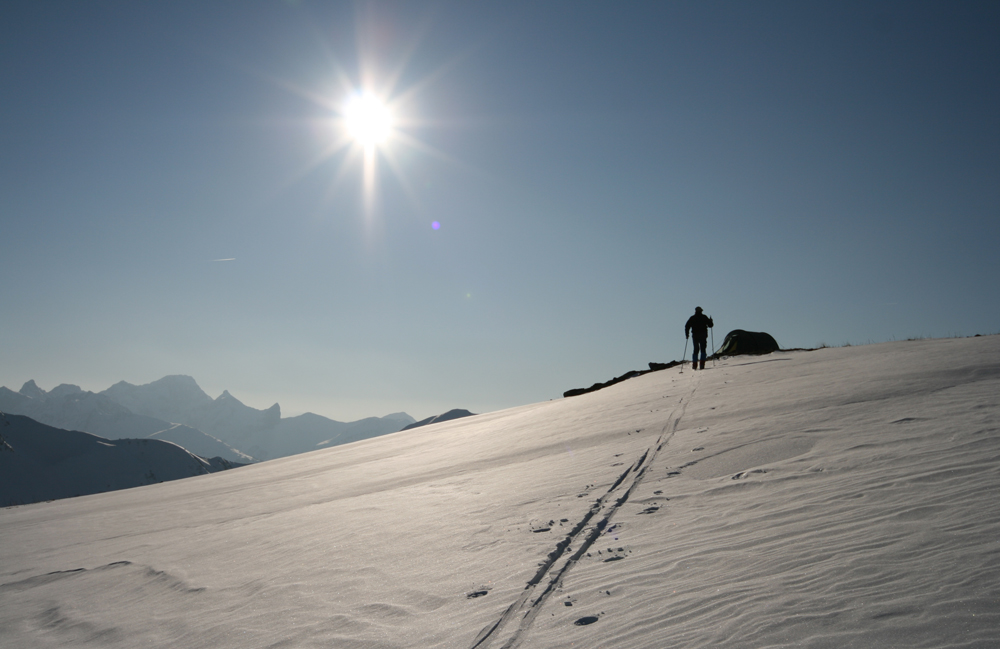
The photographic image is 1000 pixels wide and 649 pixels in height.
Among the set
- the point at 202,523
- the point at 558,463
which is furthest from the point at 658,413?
the point at 202,523

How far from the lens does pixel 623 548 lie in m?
A: 3.84

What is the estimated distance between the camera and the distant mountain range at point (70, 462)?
456 ft

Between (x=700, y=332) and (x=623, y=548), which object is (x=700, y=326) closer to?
(x=700, y=332)

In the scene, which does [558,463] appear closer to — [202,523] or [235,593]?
[235,593]

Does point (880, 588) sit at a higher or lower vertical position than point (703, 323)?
lower

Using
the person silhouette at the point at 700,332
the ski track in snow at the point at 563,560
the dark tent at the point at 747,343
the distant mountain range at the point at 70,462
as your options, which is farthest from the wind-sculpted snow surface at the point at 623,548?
the distant mountain range at the point at 70,462

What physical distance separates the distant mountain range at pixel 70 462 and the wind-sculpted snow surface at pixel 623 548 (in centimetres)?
16593

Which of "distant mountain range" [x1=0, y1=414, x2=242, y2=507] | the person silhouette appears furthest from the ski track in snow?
"distant mountain range" [x1=0, y1=414, x2=242, y2=507]

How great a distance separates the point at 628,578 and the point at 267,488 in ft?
30.4

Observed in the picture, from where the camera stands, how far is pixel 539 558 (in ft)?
12.8

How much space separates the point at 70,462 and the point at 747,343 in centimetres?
19891

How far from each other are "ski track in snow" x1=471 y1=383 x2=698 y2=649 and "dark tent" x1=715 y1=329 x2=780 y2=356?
52.0 ft

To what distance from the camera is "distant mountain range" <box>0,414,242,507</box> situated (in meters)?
139

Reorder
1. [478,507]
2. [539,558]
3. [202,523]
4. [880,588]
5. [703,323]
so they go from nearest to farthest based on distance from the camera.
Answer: [880,588]
[539,558]
[478,507]
[202,523]
[703,323]
